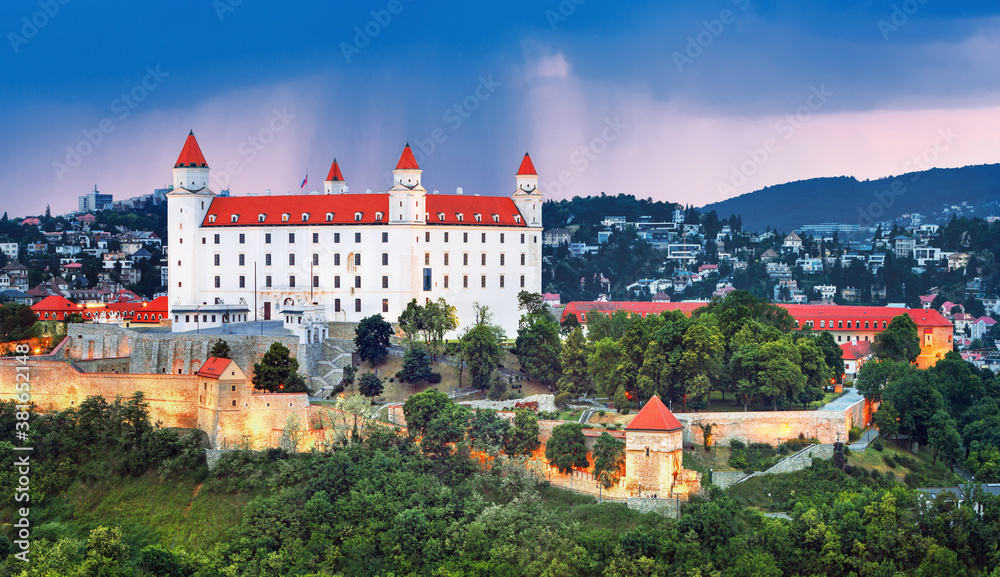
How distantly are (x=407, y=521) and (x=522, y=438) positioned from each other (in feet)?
21.0

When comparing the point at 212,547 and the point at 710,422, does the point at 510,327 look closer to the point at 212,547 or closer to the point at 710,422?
the point at 710,422

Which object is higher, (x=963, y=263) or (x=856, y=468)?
(x=963, y=263)

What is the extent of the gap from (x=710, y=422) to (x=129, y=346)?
29.7m

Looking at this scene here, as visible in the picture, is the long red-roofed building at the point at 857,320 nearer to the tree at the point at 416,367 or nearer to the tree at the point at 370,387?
the tree at the point at 416,367

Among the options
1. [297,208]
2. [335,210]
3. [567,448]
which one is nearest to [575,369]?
[567,448]

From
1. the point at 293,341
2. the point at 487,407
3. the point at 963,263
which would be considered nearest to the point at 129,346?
the point at 293,341

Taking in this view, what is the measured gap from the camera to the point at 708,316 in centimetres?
6588

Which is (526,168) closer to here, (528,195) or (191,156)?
(528,195)

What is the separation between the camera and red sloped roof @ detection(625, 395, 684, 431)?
4766 centimetres

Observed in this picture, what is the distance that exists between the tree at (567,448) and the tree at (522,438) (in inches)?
36.9

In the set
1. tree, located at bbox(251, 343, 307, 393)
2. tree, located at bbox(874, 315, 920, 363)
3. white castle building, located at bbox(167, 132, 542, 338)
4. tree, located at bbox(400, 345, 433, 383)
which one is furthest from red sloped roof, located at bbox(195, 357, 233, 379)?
tree, located at bbox(874, 315, 920, 363)

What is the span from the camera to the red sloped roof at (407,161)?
72312 mm

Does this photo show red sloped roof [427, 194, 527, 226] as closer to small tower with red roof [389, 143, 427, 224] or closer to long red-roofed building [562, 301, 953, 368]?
small tower with red roof [389, 143, 427, 224]

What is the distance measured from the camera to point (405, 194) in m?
71.9
